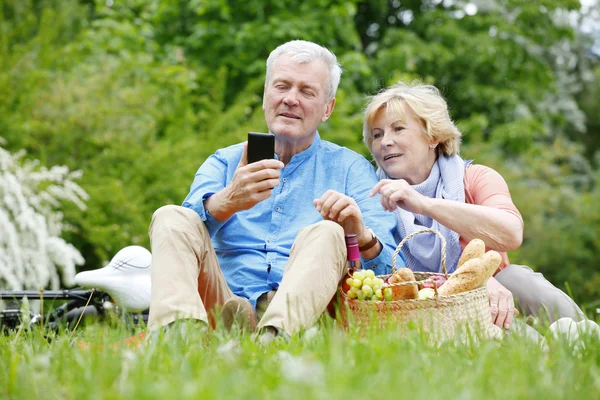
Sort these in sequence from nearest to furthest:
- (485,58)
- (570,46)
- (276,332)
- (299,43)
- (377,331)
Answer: (377,331) < (276,332) < (299,43) < (485,58) < (570,46)

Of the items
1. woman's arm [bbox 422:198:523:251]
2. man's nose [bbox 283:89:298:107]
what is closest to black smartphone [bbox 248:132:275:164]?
man's nose [bbox 283:89:298:107]

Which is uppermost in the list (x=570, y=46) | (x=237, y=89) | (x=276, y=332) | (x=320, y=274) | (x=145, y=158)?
(x=570, y=46)

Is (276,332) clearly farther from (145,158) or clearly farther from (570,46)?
(570,46)

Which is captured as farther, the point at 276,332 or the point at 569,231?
the point at 569,231

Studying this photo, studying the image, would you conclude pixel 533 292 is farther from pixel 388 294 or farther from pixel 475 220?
pixel 388 294

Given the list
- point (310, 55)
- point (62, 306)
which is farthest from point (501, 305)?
point (62, 306)

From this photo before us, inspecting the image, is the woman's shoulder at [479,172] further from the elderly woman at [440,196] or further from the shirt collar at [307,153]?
the shirt collar at [307,153]

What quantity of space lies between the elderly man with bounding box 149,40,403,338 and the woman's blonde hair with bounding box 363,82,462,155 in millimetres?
249

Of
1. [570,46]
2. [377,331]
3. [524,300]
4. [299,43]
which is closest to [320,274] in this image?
[377,331]

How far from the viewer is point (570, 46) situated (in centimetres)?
1461

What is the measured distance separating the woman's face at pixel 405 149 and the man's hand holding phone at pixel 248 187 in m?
0.62

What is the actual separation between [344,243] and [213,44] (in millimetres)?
7211

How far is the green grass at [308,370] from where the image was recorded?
1513 mm

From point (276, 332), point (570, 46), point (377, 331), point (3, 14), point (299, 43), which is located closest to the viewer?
point (377, 331)
